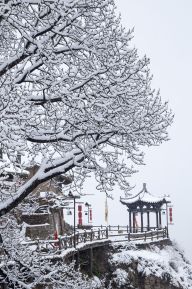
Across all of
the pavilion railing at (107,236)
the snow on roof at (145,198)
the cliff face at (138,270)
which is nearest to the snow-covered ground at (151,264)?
the cliff face at (138,270)

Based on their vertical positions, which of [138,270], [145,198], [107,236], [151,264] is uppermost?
[145,198]

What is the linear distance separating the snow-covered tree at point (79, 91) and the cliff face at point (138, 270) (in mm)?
19328

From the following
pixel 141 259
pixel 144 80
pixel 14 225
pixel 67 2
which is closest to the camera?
pixel 67 2

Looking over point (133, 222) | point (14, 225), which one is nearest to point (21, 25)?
point (14, 225)

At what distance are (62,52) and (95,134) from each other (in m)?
1.40

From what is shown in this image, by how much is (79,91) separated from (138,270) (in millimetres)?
24948

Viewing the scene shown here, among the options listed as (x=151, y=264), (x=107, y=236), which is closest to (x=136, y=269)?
(x=151, y=264)

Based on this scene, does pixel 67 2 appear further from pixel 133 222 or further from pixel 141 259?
pixel 133 222

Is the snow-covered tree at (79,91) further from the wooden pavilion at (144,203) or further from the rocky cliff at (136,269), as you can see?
the wooden pavilion at (144,203)

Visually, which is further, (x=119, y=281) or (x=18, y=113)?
(x=119, y=281)

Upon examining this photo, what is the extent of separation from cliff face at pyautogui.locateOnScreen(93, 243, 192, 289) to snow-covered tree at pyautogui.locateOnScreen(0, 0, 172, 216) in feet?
63.4

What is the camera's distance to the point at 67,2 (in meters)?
6.36

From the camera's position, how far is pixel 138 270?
98.8 ft

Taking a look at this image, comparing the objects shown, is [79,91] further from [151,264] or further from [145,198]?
[145,198]
